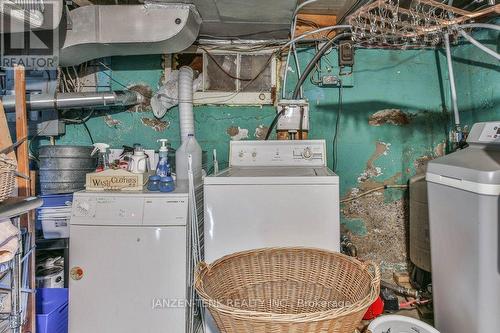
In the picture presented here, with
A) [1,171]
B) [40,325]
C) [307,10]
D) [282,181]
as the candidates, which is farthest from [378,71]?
[40,325]

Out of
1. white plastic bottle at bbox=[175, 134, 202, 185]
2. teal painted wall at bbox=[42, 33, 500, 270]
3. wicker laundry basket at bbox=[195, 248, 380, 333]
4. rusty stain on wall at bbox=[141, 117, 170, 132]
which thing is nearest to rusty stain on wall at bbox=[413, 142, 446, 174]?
teal painted wall at bbox=[42, 33, 500, 270]

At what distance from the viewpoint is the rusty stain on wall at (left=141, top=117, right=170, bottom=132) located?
2473 mm

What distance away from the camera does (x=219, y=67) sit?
2.48 m

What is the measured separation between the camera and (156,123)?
2.47 m

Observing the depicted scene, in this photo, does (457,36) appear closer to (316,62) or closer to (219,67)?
(316,62)

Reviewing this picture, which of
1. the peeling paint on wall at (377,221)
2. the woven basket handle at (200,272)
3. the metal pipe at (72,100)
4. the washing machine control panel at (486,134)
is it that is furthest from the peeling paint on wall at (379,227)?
the metal pipe at (72,100)

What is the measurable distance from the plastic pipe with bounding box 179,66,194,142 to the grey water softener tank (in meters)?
1.58

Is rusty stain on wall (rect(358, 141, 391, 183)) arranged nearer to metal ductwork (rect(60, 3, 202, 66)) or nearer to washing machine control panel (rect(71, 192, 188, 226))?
washing machine control panel (rect(71, 192, 188, 226))

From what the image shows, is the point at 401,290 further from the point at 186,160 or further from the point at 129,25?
the point at 129,25

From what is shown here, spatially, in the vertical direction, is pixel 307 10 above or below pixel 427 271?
above

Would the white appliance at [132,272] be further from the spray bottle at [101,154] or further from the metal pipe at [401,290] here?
the metal pipe at [401,290]

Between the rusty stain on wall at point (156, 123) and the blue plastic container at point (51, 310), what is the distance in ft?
4.24

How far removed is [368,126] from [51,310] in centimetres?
241

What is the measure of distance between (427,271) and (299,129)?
1.33m
